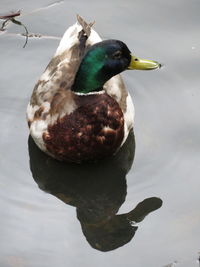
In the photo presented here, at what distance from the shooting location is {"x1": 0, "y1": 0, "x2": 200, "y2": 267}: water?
5.46 metres

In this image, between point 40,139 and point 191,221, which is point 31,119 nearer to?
point 40,139

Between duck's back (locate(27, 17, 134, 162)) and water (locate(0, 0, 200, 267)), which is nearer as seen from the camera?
water (locate(0, 0, 200, 267))

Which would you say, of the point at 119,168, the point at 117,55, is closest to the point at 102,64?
the point at 117,55

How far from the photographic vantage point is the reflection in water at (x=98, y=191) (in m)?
5.60

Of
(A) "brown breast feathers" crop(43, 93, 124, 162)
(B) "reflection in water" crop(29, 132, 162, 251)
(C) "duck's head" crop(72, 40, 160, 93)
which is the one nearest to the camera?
(B) "reflection in water" crop(29, 132, 162, 251)

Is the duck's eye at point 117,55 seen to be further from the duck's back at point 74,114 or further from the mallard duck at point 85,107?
the duck's back at point 74,114

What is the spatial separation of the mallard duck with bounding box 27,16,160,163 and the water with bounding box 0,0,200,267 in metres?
0.25

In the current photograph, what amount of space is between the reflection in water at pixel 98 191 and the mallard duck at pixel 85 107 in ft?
0.43

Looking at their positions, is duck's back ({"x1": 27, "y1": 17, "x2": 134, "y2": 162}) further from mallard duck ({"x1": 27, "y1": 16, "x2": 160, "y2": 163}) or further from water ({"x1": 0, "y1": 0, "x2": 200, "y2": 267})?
water ({"x1": 0, "y1": 0, "x2": 200, "y2": 267})

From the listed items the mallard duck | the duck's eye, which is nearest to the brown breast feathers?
the mallard duck

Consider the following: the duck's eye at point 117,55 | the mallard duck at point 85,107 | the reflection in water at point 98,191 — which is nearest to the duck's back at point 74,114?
the mallard duck at point 85,107

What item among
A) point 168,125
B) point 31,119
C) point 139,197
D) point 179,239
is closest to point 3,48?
point 31,119

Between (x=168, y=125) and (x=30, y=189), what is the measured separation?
4.25 feet

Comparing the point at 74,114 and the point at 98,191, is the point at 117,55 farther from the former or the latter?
the point at 98,191
